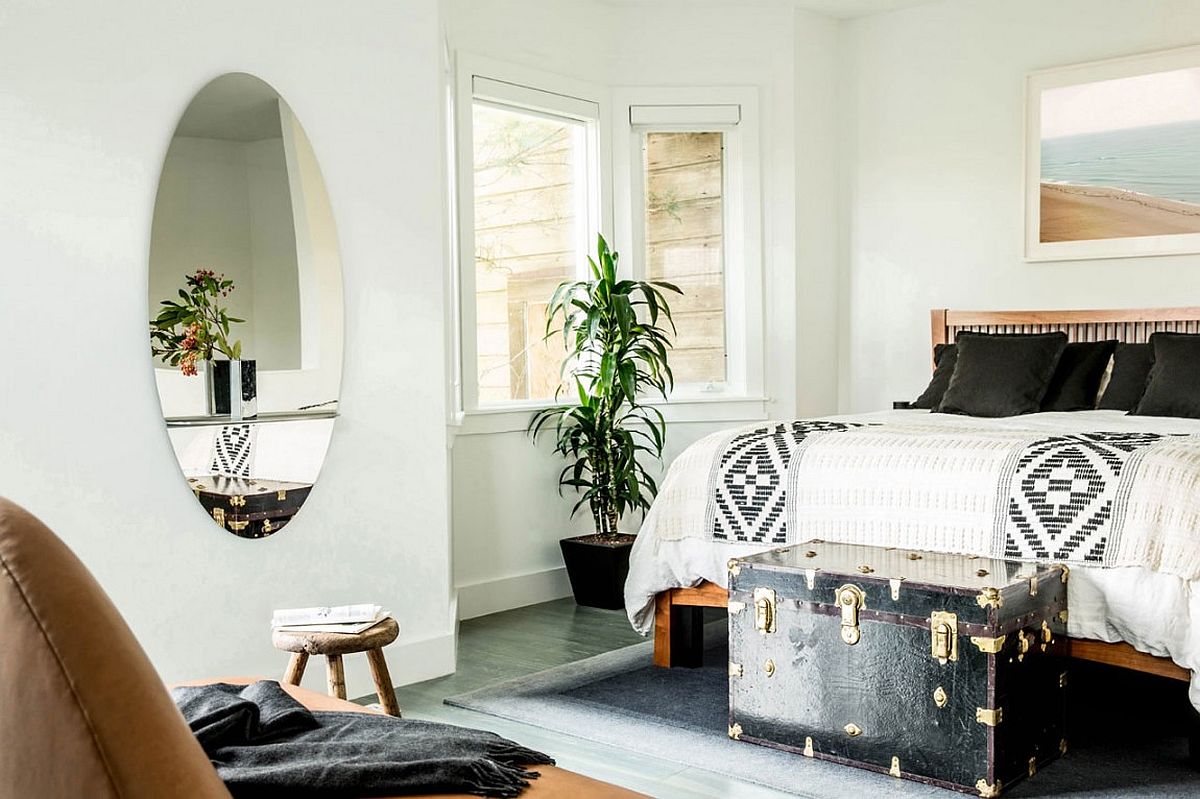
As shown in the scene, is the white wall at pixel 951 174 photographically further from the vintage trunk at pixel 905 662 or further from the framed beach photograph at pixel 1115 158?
the vintage trunk at pixel 905 662

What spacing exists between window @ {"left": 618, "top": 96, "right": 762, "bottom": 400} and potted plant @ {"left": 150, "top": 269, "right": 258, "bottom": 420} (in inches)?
106

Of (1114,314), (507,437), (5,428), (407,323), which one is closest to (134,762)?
(5,428)

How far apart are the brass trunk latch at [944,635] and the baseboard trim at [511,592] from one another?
2494mm

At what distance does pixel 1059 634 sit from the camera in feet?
10.1

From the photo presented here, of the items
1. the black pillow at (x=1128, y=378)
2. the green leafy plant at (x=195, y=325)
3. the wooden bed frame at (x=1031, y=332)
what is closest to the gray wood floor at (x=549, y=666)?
the wooden bed frame at (x=1031, y=332)

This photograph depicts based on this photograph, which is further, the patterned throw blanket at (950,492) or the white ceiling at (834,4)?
the white ceiling at (834,4)

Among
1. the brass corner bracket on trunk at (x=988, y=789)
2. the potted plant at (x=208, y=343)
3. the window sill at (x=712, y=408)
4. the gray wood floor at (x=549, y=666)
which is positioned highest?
the potted plant at (x=208, y=343)

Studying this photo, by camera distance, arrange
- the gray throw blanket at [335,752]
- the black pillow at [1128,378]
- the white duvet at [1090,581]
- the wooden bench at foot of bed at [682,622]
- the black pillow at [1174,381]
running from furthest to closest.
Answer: the black pillow at [1128,378] → the black pillow at [1174,381] → the wooden bench at foot of bed at [682,622] → the white duvet at [1090,581] → the gray throw blanket at [335,752]

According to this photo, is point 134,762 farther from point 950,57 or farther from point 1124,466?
point 950,57

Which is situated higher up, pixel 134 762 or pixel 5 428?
pixel 5 428

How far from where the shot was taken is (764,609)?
10.6 ft

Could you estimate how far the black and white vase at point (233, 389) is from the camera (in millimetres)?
3432

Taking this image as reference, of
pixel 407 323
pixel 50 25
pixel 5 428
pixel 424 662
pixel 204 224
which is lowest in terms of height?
pixel 424 662

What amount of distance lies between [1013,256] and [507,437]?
251 cm
